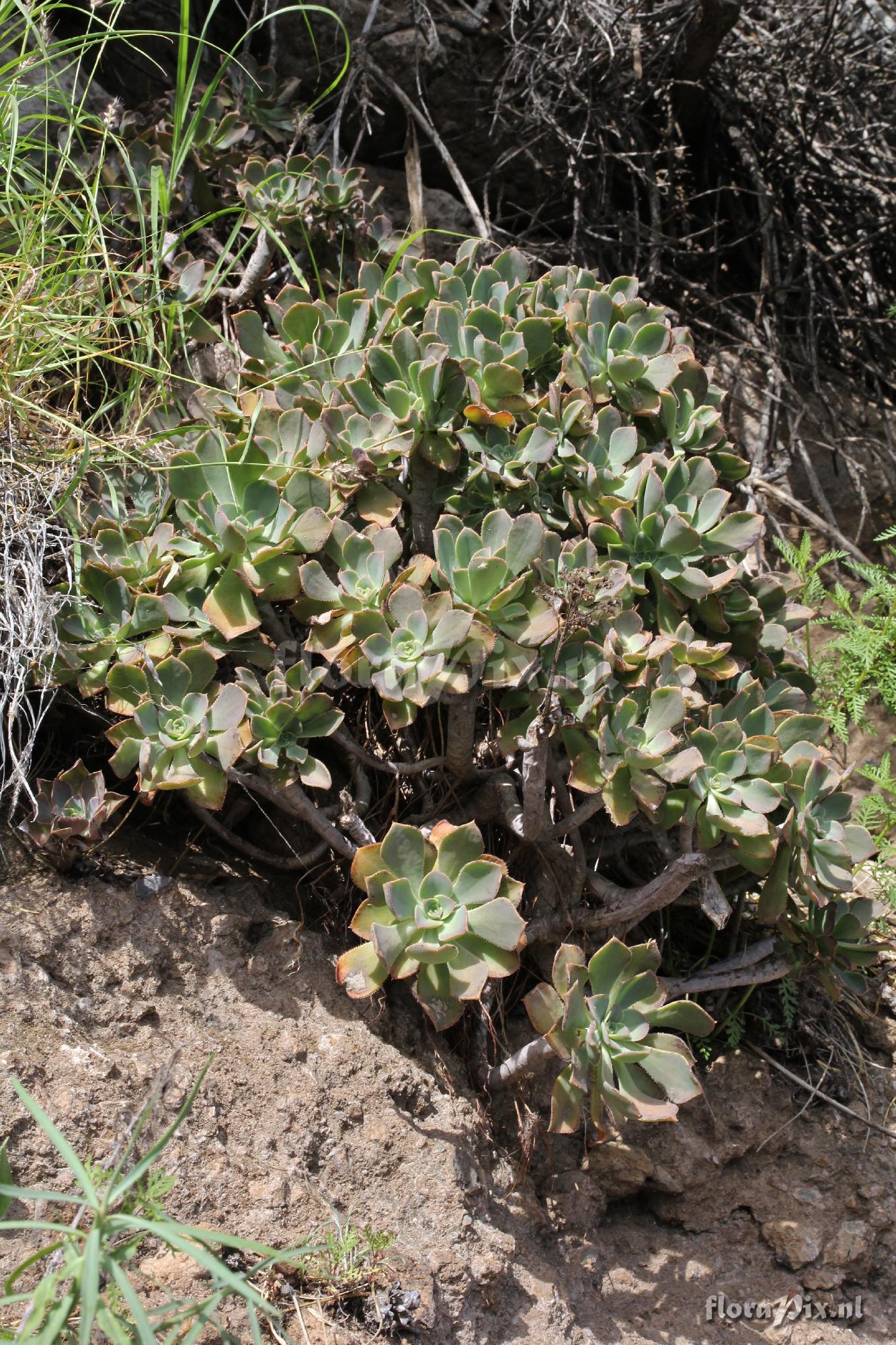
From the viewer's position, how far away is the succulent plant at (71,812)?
1.76 meters

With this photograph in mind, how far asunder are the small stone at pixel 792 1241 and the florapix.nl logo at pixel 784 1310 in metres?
0.06

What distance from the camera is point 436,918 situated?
5.29 feet

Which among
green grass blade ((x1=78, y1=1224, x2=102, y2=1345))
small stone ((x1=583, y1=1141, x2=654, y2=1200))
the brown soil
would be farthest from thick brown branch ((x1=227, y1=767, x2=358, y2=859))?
green grass blade ((x1=78, y1=1224, x2=102, y2=1345))

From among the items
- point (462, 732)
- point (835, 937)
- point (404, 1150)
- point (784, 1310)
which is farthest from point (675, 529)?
point (784, 1310)

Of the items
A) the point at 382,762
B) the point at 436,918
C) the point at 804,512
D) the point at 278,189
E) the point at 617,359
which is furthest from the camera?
the point at 804,512

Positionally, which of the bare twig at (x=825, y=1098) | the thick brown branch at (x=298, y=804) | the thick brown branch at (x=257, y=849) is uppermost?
the thick brown branch at (x=298, y=804)

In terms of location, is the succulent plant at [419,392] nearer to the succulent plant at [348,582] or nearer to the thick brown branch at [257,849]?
the succulent plant at [348,582]

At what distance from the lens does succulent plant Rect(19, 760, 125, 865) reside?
1757 millimetres

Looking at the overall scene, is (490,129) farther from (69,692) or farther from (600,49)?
(69,692)

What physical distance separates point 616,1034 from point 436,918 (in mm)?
337

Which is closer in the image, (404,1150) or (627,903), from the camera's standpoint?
(404,1150)

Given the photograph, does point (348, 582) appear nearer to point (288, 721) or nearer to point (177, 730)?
point (288, 721)

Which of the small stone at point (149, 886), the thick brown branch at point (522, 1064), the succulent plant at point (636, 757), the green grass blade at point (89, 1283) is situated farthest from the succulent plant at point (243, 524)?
the green grass blade at point (89, 1283)

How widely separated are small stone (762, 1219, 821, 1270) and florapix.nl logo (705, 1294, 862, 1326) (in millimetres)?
59
